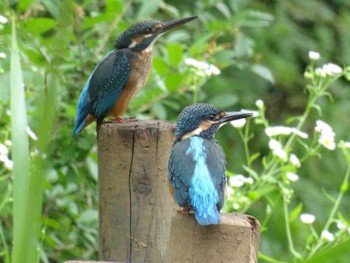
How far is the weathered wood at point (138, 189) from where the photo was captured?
294cm

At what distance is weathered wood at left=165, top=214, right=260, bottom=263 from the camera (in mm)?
2107

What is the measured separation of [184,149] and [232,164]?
372 cm

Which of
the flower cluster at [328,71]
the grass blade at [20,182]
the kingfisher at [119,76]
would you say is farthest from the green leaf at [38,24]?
the grass blade at [20,182]

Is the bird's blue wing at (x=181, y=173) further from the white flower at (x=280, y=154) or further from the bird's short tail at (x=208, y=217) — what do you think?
the white flower at (x=280, y=154)

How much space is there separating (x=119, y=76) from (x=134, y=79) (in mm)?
112

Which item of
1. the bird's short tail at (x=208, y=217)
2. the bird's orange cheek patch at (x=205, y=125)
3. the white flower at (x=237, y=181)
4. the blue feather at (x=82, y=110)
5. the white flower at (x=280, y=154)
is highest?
the bird's orange cheek patch at (x=205, y=125)

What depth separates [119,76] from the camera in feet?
12.3

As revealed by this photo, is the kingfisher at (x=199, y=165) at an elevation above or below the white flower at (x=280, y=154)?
above

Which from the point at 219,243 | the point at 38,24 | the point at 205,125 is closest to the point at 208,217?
the point at 219,243

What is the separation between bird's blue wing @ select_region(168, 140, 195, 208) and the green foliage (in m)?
0.42

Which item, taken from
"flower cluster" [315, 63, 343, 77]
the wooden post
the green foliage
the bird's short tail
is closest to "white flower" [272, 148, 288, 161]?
the green foliage

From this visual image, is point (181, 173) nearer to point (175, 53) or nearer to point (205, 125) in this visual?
point (205, 125)

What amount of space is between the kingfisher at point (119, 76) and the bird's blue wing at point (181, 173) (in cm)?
92

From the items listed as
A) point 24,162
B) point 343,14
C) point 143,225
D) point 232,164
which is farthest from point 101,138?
point 343,14
